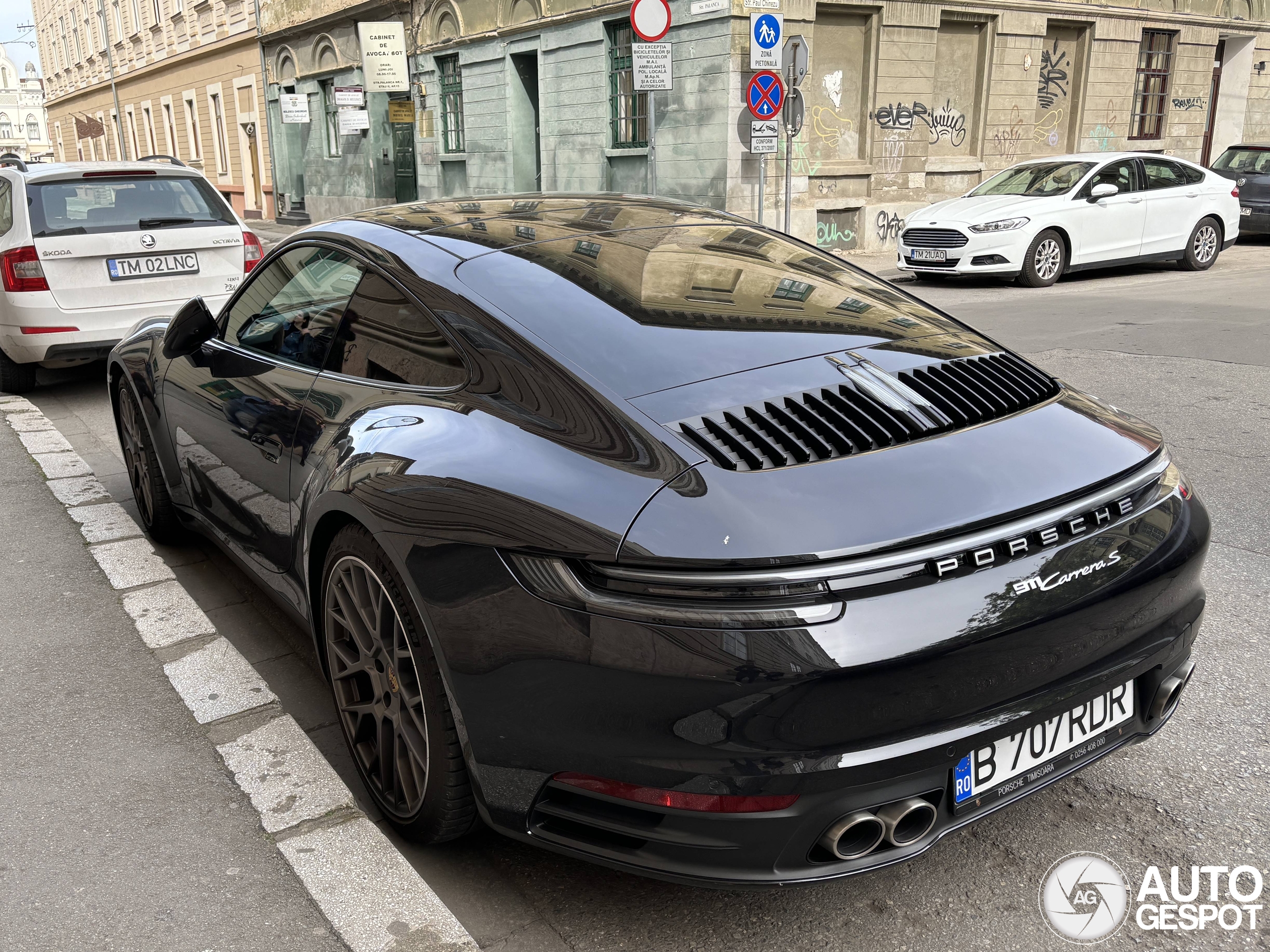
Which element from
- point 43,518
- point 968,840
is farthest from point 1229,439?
point 43,518

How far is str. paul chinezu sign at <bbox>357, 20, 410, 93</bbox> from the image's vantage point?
22.3 metres

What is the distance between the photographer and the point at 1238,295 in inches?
460

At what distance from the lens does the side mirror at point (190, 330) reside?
3.71 m

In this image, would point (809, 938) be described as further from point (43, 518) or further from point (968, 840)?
point (43, 518)

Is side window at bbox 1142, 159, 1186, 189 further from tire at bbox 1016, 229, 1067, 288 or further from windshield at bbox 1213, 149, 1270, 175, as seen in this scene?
windshield at bbox 1213, 149, 1270, 175

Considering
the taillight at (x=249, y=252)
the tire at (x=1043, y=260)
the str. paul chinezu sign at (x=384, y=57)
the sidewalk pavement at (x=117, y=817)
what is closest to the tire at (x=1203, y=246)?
the tire at (x=1043, y=260)

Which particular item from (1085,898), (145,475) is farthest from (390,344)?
(145,475)

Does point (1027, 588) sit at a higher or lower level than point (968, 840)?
higher

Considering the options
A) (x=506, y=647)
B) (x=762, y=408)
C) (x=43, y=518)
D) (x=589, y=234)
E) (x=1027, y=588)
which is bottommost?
(x=43, y=518)

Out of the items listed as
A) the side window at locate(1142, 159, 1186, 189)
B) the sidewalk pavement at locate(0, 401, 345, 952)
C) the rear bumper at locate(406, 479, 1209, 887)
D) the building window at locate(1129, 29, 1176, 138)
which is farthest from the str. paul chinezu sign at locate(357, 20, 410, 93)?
the rear bumper at locate(406, 479, 1209, 887)

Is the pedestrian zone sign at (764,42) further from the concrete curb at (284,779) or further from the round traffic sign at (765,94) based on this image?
the concrete curb at (284,779)

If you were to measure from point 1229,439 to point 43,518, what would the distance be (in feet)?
20.0

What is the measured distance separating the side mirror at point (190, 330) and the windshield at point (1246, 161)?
18.6 metres

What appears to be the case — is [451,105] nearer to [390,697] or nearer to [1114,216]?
[1114,216]
